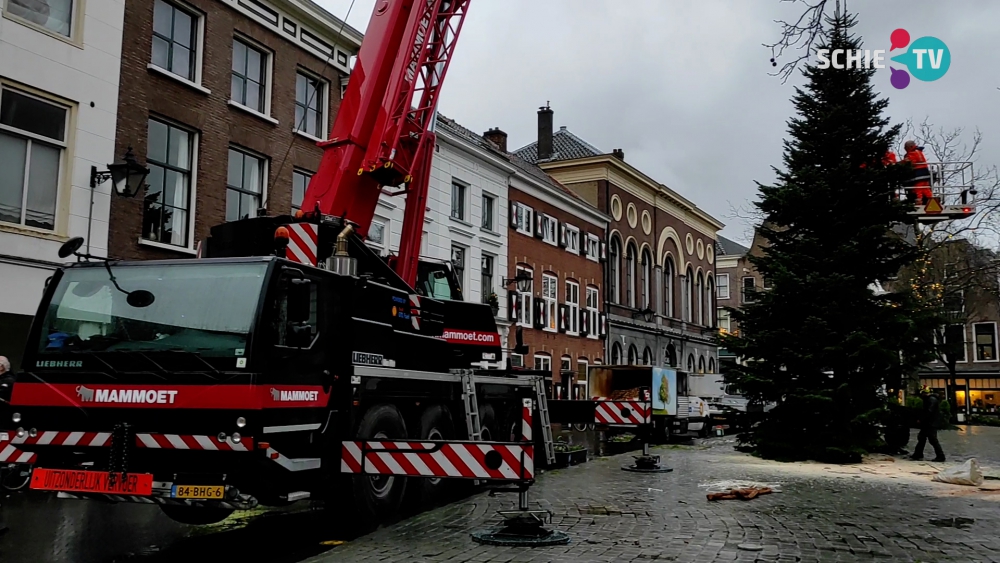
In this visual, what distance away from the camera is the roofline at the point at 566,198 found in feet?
107

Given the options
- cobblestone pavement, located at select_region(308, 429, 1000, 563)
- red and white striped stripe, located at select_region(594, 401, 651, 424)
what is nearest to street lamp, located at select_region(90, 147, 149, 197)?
cobblestone pavement, located at select_region(308, 429, 1000, 563)

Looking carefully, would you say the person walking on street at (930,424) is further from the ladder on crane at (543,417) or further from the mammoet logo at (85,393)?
the mammoet logo at (85,393)

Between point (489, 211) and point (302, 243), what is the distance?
22550mm

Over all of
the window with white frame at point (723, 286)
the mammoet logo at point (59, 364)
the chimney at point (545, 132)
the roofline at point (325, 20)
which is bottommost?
the mammoet logo at point (59, 364)

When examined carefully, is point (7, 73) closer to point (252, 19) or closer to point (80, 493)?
point (252, 19)

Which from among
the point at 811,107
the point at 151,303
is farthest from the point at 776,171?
the point at 151,303

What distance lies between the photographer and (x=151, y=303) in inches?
284

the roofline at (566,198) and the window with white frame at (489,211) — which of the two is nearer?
the window with white frame at (489,211)

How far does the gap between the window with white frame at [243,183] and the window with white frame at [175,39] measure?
1.94 metres

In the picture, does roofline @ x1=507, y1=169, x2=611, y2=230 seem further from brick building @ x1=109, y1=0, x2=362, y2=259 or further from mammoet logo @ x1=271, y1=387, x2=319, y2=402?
mammoet logo @ x1=271, y1=387, x2=319, y2=402

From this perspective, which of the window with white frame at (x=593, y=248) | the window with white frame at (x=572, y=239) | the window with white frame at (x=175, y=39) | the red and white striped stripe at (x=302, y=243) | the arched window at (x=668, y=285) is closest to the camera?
the red and white striped stripe at (x=302, y=243)

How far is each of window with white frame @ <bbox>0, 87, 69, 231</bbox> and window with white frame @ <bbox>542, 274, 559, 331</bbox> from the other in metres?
22.0

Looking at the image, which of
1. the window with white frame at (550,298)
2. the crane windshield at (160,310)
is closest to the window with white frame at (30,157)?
the crane windshield at (160,310)

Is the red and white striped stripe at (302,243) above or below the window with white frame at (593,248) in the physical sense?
below
